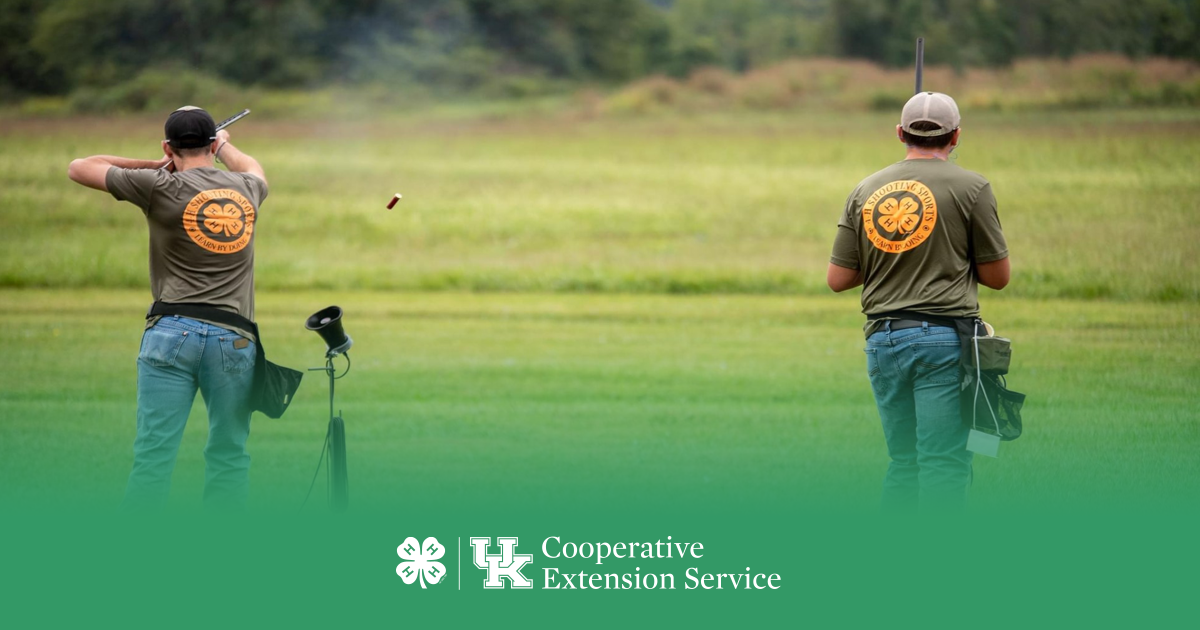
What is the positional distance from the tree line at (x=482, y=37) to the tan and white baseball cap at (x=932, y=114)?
1029 inches

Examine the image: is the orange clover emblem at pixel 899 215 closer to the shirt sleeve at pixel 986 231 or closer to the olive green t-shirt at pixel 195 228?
the shirt sleeve at pixel 986 231

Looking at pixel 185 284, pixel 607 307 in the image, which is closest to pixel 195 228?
pixel 185 284

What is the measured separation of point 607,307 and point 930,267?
15.6 metres

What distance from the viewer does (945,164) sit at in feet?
16.3

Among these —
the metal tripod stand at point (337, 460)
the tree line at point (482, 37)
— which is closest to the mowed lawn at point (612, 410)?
the metal tripod stand at point (337, 460)

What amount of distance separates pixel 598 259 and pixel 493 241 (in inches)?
113

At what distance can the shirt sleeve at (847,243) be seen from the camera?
519 cm

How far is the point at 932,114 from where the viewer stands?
4.97 metres

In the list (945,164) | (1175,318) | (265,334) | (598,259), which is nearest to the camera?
(945,164)

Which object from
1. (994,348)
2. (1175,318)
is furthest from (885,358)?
(1175,318)

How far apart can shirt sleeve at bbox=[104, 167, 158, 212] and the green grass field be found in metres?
2.34

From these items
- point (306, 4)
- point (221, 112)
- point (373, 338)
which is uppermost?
point (306, 4)

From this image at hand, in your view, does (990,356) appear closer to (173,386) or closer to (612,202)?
(173,386)

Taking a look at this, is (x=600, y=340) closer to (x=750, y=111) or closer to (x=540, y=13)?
(x=750, y=111)
